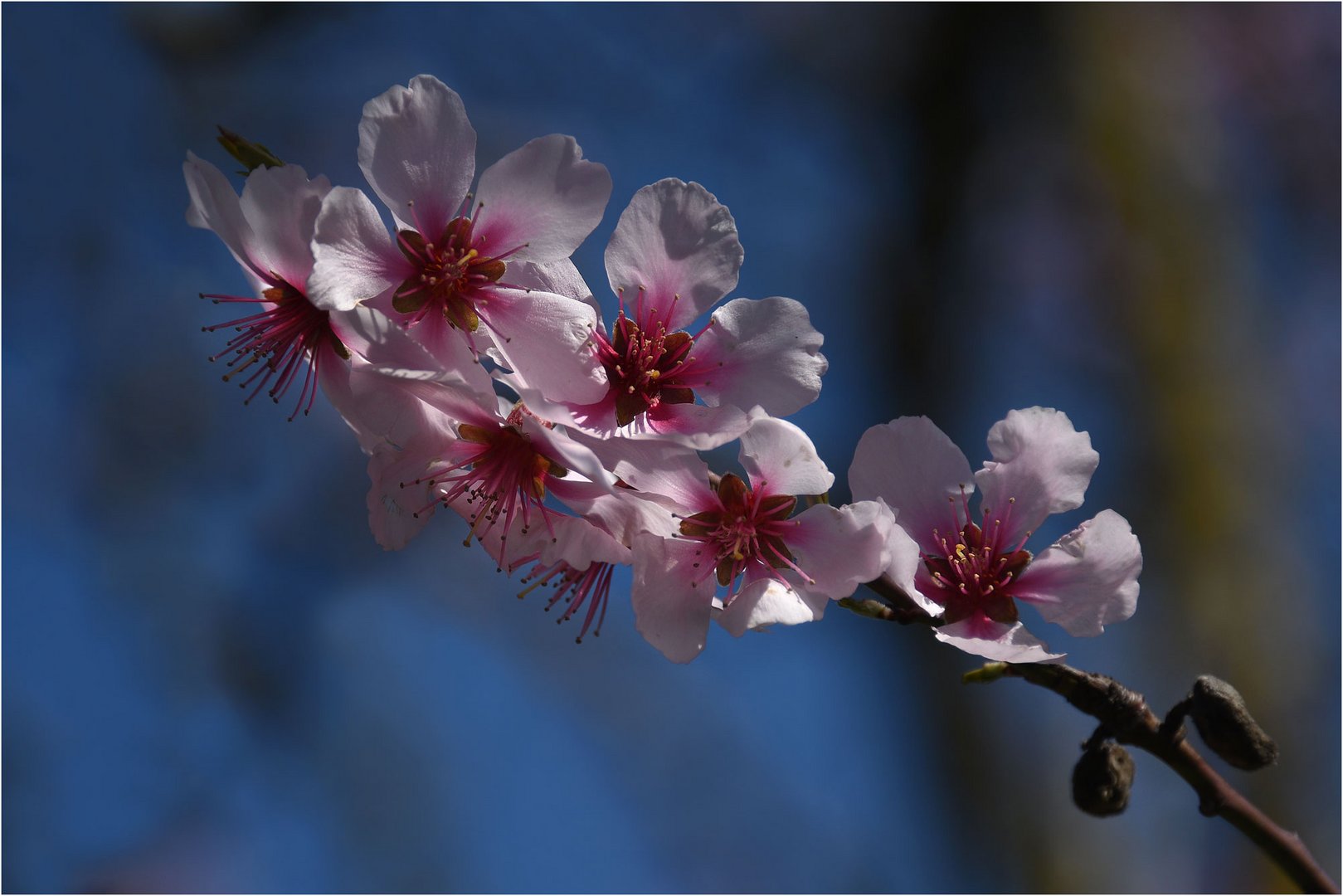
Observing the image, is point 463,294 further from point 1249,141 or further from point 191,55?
point 1249,141

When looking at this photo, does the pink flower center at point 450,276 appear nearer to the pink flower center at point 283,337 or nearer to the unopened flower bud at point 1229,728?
the pink flower center at point 283,337

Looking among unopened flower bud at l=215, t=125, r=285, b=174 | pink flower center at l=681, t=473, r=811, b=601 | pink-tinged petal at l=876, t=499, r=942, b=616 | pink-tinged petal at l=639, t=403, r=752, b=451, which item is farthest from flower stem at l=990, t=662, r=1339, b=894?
unopened flower bud at l=215, t=125, r=285, b=174

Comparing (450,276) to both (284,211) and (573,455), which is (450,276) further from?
(573,455)

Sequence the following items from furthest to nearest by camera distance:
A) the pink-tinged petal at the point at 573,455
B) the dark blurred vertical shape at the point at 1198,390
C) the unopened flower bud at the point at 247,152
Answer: the dark blurred vertical shape at the point at 1198,390
the unopened flower bud at the point at 247,152
the pink-tinged petal at the point at 573,455

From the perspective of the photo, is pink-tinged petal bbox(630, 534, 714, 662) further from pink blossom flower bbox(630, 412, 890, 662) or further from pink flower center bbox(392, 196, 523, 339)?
pink flower center bbox(392, 196, 523, 339)

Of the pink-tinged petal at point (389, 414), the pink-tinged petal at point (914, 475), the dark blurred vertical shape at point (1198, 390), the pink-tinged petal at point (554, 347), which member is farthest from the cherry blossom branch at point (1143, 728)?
the dark blurred vertical shape at point (1198, 390)

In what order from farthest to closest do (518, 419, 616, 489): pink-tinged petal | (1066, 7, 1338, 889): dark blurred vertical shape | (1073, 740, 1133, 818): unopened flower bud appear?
1. (1066, 7, 1338, 889): dark blurred vertical shape
2. (1073, 740, 1133, 818): unopened flower bud
3. (518, 419, 616, 489): pink-tinged petal

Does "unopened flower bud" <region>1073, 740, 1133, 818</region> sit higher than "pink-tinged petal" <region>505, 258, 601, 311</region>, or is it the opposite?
"pink-tinged petal" <region>505, 258, 601, 311</region>
